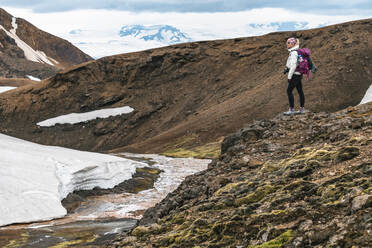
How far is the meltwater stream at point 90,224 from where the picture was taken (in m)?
16.9

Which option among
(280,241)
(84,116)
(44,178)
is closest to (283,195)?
(280,241)

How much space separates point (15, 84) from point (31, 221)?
430 feet

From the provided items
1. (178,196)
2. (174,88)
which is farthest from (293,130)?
(174,88)

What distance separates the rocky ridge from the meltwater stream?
13.5 feet

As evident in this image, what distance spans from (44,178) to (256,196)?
2028 cm

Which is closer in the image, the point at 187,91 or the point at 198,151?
the point at 198,151

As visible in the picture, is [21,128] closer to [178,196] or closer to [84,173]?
[84,173]

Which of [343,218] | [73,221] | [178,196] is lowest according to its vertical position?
[73,221]

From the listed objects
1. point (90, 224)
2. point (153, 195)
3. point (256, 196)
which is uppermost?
point (256, 196)

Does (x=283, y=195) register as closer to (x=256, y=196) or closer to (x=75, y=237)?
(x=256, y=196)

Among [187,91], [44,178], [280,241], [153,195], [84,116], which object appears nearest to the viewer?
[280,241]

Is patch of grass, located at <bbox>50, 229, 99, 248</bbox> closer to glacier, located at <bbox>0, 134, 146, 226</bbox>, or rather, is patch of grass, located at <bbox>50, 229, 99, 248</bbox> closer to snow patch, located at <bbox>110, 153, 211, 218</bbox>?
glacier, located at <bbox>0, 134, 146, 226</bbox>

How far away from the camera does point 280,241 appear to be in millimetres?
8016

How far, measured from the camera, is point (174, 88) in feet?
300
